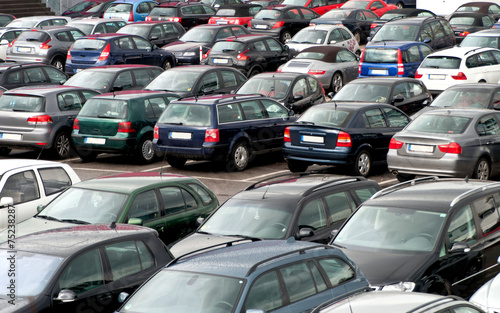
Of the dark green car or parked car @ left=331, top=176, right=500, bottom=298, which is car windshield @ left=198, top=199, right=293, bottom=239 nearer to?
parked car @ left=331, top=176, right=500, bottom=298

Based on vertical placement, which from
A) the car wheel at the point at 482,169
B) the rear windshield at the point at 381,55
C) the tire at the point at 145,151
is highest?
the rear windshield at the point at 381,55

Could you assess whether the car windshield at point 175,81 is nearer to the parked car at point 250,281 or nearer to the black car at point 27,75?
the black car at point 27,75

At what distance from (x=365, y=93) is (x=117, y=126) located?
5657 millimetres

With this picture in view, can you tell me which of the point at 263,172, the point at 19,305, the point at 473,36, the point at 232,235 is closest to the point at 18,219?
the point at 232,235

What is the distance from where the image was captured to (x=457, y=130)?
15.0 m

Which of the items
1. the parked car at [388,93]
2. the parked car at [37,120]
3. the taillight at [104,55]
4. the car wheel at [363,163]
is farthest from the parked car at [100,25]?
the car wheel at [363,163]

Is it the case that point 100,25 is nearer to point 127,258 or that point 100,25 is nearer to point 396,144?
point 396,144

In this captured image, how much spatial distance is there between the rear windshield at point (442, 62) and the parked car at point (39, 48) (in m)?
12.1

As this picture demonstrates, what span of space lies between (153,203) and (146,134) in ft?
23.1

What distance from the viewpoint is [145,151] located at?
1814 cm

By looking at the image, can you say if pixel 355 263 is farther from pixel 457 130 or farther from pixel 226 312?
pixel 457 130

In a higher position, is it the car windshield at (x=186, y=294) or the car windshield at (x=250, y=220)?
the car windshield at (x=186, y=294)

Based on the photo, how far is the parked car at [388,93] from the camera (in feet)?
63.6

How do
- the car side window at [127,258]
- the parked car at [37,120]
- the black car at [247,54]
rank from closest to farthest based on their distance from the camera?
1. the car side window at [127,258]
2. the parked car at [37,120]
3. the black car at [247,54]
